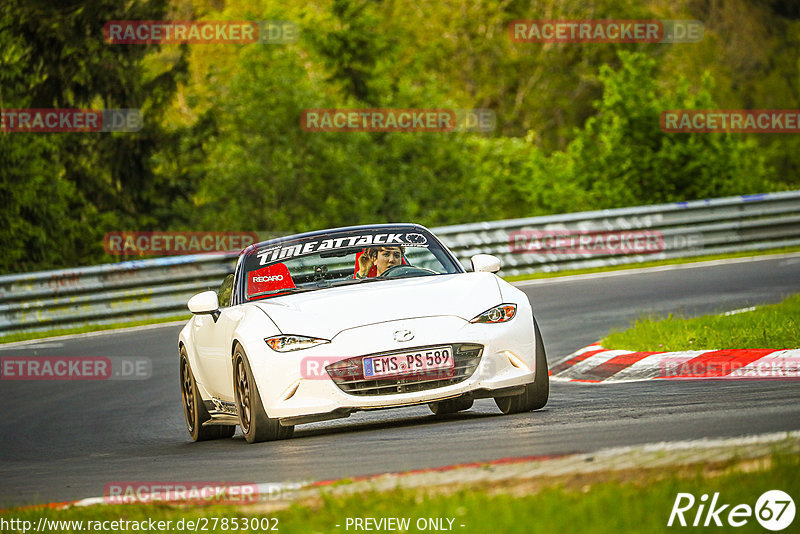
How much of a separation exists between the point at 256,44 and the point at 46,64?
7.07m

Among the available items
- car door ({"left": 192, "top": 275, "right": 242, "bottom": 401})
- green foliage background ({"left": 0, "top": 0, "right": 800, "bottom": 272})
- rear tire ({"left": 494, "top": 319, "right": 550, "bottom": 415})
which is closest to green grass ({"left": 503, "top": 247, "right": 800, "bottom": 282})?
green foliage background ({"left": 0, "top": 0, "right": 800, "bottom": 272})

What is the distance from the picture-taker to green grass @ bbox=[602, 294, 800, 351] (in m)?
10.9

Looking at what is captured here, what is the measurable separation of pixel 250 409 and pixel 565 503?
4.04m

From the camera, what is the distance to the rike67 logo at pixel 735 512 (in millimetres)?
4488

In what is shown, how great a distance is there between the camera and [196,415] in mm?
10156

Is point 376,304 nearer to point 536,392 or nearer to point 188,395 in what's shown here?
point 536,392

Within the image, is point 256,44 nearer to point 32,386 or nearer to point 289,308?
point 32,386

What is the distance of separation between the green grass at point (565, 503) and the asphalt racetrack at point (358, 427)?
93cm

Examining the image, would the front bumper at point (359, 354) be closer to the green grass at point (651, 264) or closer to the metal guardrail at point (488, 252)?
the metal guardrail at point (488, 252)

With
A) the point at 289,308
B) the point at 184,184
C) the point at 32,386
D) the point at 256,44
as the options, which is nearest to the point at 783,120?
the point at 256,44

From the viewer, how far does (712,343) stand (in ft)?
36.5

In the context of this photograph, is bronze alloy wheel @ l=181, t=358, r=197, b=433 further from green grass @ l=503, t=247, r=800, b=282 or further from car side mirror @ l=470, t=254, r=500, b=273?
green grass @ l=503, t=247, r=800, b=282

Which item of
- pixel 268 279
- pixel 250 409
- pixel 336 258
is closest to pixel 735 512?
pixel 250 409

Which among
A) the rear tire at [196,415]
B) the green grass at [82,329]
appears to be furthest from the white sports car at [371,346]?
the green grass at [82,329]
